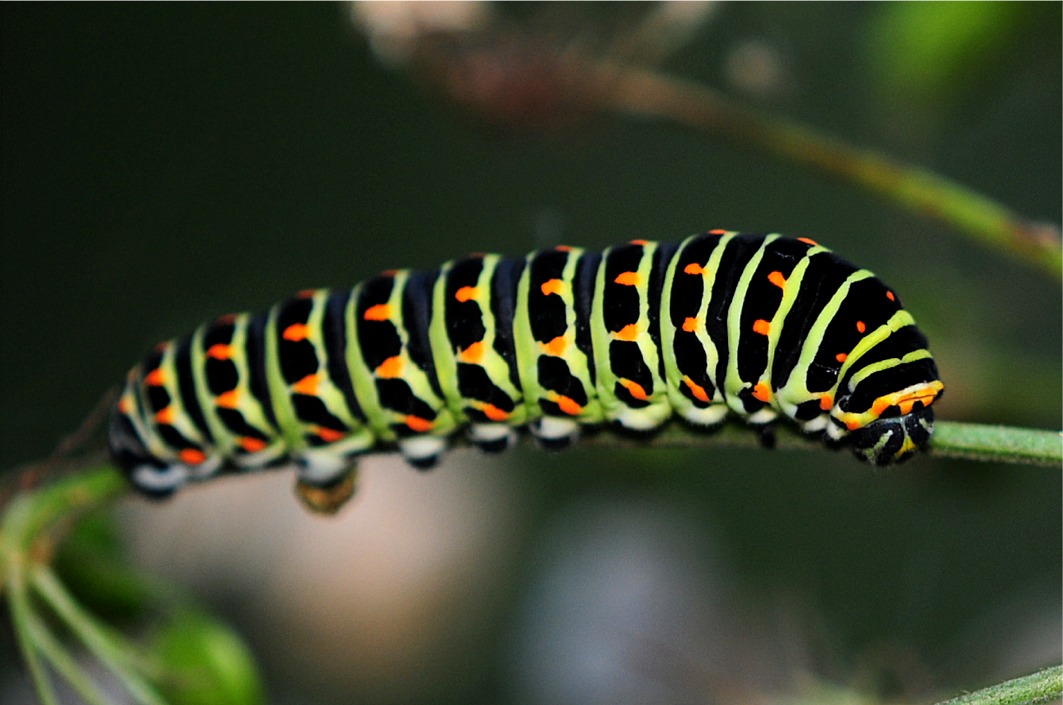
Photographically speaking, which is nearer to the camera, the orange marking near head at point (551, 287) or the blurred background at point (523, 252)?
the orange marking near head at point (551, 287)

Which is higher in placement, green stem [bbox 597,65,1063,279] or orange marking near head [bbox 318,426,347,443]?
green stem [bbox 597,65,1063,279]

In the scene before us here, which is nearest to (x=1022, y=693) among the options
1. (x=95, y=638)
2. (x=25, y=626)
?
(x=95, y=638)

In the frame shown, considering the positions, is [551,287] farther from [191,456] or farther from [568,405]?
[191,456]

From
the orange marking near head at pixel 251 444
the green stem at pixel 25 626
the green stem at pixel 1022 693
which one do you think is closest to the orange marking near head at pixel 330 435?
the orange marking near head at pixel 251 444

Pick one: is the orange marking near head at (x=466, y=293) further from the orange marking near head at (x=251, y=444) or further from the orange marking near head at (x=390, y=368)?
the orange marking near head at (x=251, y=444)

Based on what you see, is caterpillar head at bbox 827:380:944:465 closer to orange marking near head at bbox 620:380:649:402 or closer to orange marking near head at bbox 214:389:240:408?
orange marking near head at bbox 620:380:649:402


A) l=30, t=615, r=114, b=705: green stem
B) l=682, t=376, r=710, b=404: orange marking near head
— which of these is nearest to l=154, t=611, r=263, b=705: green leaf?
l=30, t=615, r=114, b=705: green stem
